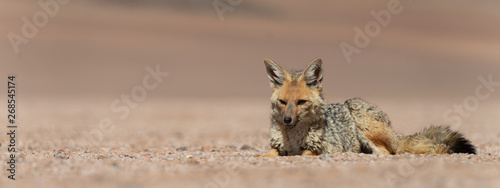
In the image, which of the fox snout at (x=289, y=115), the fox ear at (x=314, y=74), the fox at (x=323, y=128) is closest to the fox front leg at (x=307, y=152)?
the fox at (x=323, y=128)

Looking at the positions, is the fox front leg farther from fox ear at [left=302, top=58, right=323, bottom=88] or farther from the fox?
fox ear at [left=302, top=58, right=323, bottom=88]

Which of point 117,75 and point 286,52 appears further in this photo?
point 286,52

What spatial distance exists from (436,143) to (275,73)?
Result: 2561mm

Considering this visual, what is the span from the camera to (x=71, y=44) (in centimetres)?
5062

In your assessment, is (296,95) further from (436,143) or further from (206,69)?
(206,69)

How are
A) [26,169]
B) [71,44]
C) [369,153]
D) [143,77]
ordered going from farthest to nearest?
[71,44] < [143,77] < [369,153] < [26,169]

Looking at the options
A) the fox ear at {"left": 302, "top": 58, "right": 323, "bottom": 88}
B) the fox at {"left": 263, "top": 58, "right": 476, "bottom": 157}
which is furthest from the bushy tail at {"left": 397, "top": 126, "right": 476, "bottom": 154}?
the fox ear at {"left": 302, "top": 58, "right": 323, "bottom": 88}

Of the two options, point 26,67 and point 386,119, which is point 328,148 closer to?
point 386,119

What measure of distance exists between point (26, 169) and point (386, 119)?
16.9 ft

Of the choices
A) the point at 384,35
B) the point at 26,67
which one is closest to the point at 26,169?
the point at 26,67

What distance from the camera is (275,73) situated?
853 centimetres

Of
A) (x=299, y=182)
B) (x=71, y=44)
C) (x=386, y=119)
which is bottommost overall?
(x=299, y=182)

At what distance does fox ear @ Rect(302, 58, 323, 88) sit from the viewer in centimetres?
841

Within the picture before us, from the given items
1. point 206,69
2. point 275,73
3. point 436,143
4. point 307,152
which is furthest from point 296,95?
point 206,69
